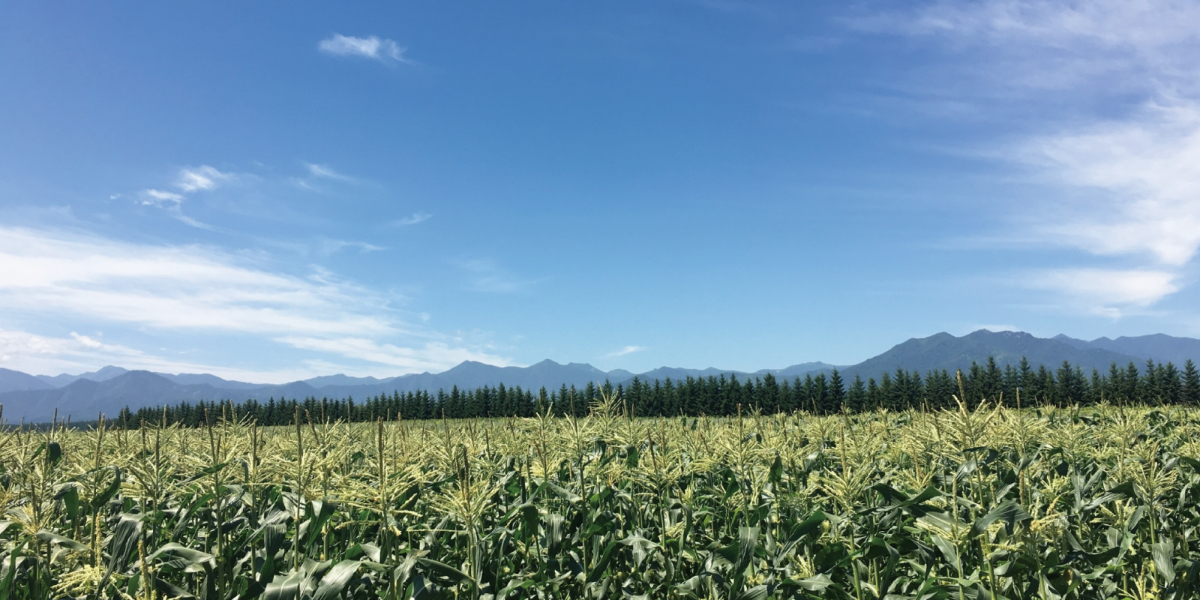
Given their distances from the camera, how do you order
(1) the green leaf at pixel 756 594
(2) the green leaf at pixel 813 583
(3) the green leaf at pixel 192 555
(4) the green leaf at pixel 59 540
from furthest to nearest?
(1) the green leaf at pixel 756 594, (2) the green leaf at pixel 813 583, (4) the green leaf at pixel 59 540, (3) the green leaf at pixel 192 555

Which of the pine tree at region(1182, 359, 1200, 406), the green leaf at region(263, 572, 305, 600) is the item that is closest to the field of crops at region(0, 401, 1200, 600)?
the green leaf at region(263, 572, 305, 600)

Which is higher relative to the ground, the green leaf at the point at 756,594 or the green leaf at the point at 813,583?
the green leaf at the point at 813,583

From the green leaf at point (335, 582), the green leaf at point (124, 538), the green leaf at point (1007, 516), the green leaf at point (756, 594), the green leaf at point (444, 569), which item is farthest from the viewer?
the green leaf at point (756, 594)

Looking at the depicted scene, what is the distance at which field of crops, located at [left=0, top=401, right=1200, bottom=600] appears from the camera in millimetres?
5512

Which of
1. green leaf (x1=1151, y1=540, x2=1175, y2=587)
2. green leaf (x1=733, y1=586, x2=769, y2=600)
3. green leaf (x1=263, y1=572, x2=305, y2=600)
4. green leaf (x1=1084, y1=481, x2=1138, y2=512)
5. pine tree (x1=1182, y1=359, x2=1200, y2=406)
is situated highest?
green leaf (x1=263, y1=572, x2=305, y2=600)

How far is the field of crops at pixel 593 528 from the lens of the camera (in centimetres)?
551

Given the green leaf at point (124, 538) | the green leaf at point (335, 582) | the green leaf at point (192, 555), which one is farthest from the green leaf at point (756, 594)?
the green leaf at point (124, 538)

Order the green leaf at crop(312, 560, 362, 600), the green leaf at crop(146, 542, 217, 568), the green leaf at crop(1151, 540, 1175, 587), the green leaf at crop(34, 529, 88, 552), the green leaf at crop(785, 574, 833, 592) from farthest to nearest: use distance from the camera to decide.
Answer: the green leaf at crop(1151, 540, 1175, 587), the green leaf at crop(785, 574, 833, 592), the green leaf at crop(34, 529, 88, 552), the green leaf at crop(146, 542, 217, 568), the green leaf at crop(312, 560, 362, 600)

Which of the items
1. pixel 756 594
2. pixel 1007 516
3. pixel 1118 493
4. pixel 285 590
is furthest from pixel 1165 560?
pixel 285 590

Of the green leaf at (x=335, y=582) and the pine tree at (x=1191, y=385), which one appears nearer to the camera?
the green leaf at (x=335, y=582)

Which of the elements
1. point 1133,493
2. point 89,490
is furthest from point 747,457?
point 89,490

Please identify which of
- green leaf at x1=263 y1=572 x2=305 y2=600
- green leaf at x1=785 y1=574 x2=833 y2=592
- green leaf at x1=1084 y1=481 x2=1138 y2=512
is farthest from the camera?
green leaf at x1=1084 y1=481 x2=1138 y2=512

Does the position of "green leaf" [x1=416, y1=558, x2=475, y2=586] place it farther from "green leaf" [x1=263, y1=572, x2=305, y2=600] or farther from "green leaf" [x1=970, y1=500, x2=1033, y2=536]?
"green leaf" [x1=970, y1=500, x2=1033, y2=536]

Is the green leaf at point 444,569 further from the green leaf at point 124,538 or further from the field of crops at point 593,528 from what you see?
the green leaf at point 124,538
